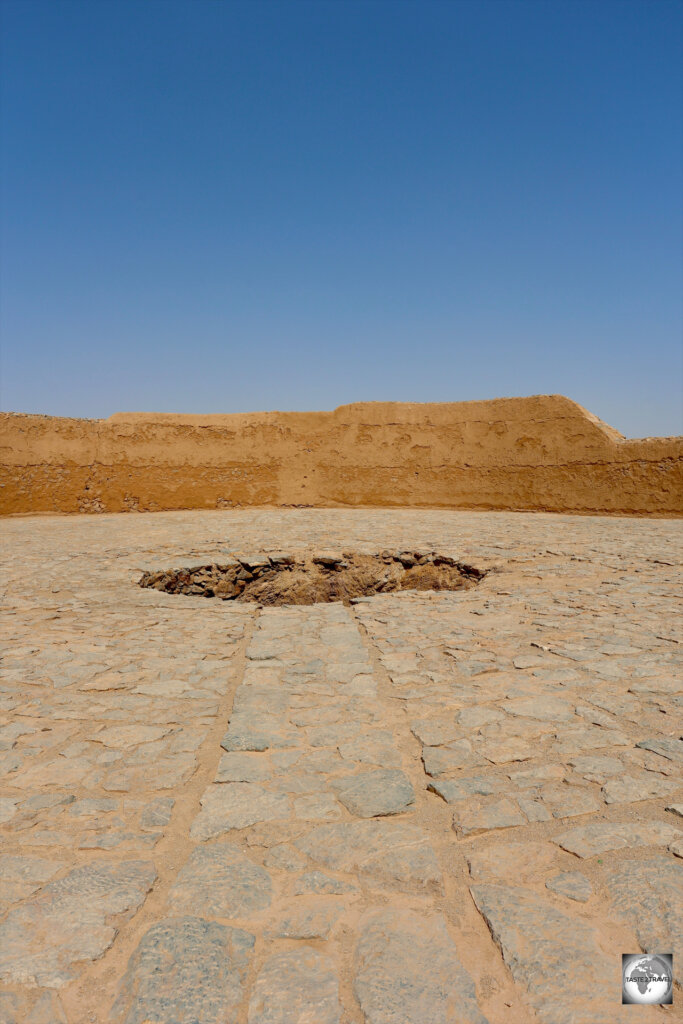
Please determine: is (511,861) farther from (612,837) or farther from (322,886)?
(322,886)

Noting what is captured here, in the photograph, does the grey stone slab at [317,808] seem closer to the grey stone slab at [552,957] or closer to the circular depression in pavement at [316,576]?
the grey stone slab at [552,957]

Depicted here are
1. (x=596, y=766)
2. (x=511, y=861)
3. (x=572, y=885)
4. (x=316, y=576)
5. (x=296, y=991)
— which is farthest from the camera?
(x=316, y=576)

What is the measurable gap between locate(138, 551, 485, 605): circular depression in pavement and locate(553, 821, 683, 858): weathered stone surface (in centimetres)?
449

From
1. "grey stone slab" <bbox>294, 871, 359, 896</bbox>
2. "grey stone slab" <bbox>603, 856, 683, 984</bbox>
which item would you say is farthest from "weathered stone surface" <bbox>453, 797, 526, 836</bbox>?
"grey stone slab" <bbox>294, 871, 359, 896</bbox>

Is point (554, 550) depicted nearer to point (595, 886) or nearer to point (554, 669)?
point (554, 669)

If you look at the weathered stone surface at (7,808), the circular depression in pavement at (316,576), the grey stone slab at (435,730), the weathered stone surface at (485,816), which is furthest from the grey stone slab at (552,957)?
the circular depression in pavement at (316,576)

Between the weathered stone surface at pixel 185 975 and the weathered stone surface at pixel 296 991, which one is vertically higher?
the weathered stone surface at pixel 296 991

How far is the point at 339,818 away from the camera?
211 cm

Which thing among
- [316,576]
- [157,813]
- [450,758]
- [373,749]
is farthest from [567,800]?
[316,576]

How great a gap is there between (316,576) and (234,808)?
5.02 meters

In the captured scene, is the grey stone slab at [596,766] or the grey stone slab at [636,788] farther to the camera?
the grey stone slab at [596,766]

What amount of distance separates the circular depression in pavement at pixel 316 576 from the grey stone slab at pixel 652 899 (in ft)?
15.5

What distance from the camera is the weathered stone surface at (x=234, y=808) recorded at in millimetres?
2072

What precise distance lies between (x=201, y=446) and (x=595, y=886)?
45.5 ft
